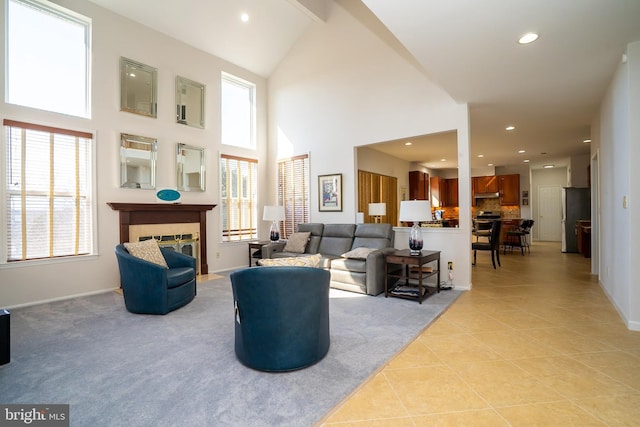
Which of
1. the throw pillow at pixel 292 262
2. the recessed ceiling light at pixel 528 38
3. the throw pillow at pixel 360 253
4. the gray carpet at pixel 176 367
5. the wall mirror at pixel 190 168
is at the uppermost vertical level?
the recessed ceiling light at pixel 528 38

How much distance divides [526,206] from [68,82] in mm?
12077

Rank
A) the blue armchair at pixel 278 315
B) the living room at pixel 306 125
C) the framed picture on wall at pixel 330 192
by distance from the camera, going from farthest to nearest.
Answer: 1. the framed picture on wall at pixel 330 192
2. the living room at pixel 306 125
3. the blue armchair at pixel 278 315

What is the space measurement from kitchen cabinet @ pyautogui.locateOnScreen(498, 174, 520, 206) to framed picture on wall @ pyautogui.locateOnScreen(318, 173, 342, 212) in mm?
7133

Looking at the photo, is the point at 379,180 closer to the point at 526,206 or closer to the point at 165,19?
the point at 165,19

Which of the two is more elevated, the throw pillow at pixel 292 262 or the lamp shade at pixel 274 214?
the lamp shade at pixel 274 214

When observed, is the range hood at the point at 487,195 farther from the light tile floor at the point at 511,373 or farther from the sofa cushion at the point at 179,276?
the sofa cushion at the point at 179,276

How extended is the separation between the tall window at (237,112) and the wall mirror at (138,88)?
142 cm

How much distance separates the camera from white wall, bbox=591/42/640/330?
2982 millimetres

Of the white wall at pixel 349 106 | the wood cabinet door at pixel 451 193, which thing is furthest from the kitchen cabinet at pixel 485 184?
the white wall at pixel 349 106

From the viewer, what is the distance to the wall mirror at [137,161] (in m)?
4.91

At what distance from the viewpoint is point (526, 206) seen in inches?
408

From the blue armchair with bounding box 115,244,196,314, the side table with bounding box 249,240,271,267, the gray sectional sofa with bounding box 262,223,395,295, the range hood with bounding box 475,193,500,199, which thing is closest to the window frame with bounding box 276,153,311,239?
the gray sectional sofa with bounding box 262,223,395,295

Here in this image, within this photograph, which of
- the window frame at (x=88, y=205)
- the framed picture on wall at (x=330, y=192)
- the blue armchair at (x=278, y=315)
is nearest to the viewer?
the blue armchair at (x=278, y=315)

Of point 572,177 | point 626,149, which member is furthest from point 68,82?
point 572,177
